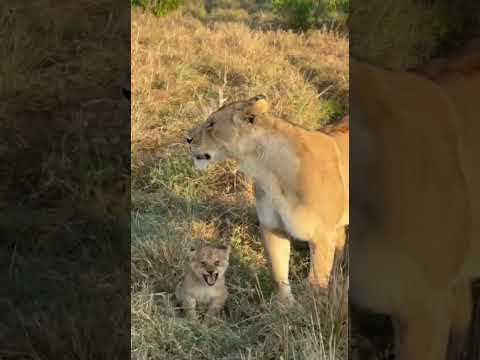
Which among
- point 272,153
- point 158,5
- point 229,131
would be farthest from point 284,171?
point 158,5

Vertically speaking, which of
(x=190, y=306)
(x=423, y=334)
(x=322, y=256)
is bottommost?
(x=190, y=306)

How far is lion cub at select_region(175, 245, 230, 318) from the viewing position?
2.43 meters

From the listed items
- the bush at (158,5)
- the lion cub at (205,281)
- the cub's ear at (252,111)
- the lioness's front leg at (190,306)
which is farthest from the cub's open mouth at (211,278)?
the bush at (158,5)

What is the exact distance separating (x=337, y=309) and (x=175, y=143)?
2.29 metres

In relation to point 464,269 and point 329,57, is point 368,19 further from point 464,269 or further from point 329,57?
point 329,57

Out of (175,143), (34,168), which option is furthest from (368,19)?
(175,143)

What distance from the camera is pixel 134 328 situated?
8.84 feet

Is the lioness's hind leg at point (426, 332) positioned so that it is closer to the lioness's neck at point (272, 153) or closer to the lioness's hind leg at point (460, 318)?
the lioness's hind leg at point (460, 318)

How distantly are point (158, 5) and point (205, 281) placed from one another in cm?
303

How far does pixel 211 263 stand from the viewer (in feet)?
7.99

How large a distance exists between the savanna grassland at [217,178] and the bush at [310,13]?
0.25 feet

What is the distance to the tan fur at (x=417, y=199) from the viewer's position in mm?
721

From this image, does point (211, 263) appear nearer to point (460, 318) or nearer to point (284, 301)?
point (284, 301)

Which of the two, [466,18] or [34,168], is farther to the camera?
[34,168]
